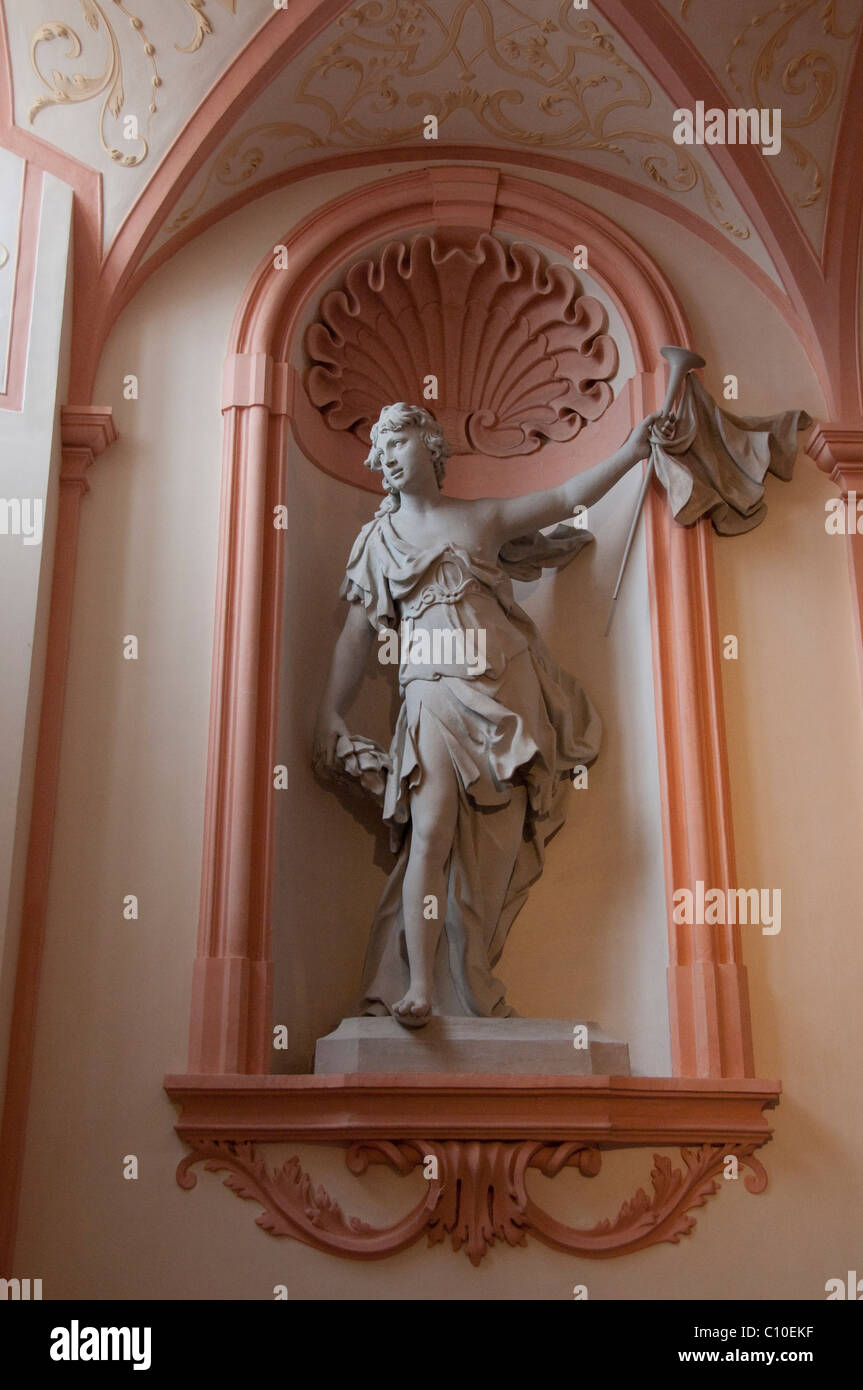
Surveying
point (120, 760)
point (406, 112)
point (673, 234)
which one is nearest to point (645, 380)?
point (673, 234)

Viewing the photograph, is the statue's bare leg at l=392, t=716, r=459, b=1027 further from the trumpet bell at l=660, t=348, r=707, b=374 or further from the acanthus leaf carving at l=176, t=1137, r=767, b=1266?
the trumpet bell at l=660, t=348, r=707, b=374

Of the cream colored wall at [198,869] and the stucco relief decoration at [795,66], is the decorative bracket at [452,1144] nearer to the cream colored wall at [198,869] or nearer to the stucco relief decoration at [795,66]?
the cream colored wall at [198,869]

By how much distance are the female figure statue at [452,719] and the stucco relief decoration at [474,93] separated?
107 cm

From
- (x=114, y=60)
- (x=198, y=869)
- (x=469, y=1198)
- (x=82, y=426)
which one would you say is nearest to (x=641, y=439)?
(x=82, y=426)

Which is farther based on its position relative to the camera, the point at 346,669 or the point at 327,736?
the point at 346,669

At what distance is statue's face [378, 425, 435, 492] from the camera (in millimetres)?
4719

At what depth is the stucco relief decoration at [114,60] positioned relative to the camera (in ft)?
15.5

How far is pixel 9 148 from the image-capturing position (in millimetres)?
4824

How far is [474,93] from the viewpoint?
5184 millimetres

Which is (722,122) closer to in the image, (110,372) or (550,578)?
(550,578)

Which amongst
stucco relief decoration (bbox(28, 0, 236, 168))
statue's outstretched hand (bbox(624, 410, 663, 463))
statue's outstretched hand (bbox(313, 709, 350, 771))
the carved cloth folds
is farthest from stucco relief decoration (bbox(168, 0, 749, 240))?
statue's outstretched hand (bbox(313, 709, 350, 771))

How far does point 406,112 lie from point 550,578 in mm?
1670

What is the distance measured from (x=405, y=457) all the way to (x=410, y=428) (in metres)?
0.10

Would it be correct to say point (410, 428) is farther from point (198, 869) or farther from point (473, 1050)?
point (473, 1050)
